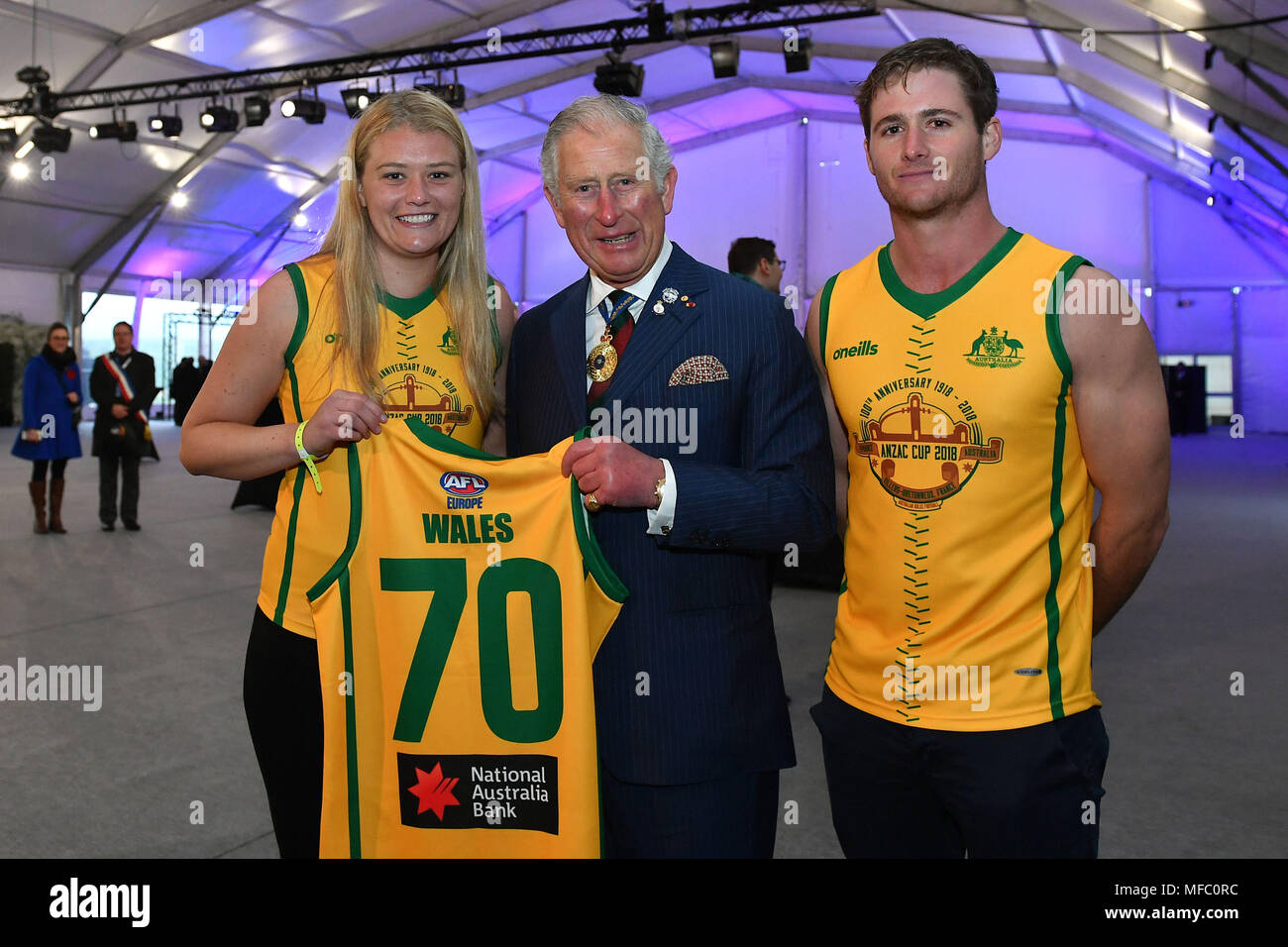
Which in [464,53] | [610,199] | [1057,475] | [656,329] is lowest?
[1057,475]

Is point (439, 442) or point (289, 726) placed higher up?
point (439, 442)

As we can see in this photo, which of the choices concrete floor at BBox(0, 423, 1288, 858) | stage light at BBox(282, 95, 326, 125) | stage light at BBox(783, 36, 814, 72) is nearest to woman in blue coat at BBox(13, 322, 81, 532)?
concrete floor at BBox(0, 423, 1288, 858)

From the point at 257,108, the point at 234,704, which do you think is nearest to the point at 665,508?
the point at 234,704

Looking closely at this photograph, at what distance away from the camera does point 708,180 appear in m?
25.2

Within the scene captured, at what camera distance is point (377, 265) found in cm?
211

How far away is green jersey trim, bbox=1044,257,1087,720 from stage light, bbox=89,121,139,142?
62.3 feet

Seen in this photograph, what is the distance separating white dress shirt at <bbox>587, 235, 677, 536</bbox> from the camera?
176 cm

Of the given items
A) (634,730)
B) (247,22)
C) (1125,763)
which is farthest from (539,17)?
(634,730)

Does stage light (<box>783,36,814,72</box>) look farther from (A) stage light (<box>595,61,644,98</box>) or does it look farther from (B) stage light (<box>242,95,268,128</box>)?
(B) stage light (<box>242,95,268,128</box>)

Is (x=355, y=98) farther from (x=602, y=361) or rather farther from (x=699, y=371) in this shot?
(x=699, y=371)

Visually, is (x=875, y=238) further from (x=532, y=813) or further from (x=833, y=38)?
A: (x=532, y=813)

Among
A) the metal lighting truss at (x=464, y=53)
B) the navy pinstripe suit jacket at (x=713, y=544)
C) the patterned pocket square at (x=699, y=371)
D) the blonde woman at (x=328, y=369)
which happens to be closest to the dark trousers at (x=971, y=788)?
the navy pinstripe suit jacket at (x=713, y=544)

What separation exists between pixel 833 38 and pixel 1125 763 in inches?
697

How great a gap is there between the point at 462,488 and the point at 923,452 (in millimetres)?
868
